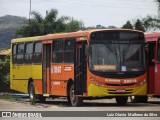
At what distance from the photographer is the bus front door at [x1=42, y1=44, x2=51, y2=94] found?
89.5ft

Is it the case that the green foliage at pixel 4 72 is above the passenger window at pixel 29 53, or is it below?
below

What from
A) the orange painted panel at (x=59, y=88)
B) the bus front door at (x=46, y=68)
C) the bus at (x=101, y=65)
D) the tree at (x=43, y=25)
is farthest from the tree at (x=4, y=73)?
the tree at (x=43, y=25)

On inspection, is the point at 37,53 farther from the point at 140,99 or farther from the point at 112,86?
the point at 112,86

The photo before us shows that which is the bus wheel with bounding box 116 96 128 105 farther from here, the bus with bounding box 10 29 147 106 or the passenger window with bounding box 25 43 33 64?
the passenger window with bounding box 25 43 33 64

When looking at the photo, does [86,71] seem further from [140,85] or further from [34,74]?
[34,74]

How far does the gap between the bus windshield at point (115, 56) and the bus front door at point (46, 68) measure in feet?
14.5

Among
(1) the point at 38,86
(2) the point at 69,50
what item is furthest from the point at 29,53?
(2) the point at 69,50

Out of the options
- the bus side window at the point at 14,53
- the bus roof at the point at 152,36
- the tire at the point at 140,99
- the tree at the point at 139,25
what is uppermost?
the tree at the point at 139,25

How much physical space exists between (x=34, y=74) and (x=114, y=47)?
6438mm

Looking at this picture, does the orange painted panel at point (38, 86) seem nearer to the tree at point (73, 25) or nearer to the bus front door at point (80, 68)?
the bus front door at point (80, 68)

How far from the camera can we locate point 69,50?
24.9 meters

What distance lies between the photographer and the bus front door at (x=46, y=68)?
Result: 89.5 feet

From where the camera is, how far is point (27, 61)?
29.9m

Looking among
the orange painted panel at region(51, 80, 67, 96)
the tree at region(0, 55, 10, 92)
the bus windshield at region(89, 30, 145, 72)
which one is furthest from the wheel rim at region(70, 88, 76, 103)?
the tree at region(0, 55, 10, 92)
